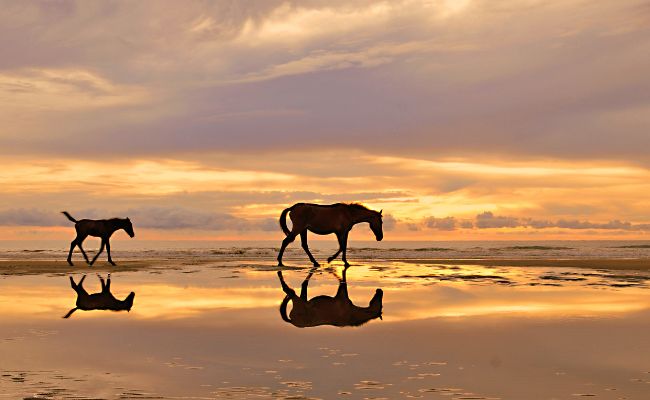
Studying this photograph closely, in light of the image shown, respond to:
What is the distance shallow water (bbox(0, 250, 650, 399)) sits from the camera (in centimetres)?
591

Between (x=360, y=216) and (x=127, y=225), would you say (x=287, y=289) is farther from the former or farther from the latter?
(x=127, y=225)

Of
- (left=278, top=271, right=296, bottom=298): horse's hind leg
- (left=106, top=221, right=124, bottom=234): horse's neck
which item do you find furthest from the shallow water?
(left=106, top=221, right=124, bottom=234): horse's neck

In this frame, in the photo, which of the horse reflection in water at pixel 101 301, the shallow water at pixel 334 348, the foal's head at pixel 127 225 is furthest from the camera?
the foal's head at pixel 127 225

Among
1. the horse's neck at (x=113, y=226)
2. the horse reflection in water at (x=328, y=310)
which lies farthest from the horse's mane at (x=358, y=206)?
the horse reflection in water at (x=328, y=310)

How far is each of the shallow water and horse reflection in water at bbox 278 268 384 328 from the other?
26 centimetres

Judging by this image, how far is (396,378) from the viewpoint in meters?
6.27

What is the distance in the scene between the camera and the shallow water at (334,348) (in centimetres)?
591

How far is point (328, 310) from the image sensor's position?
11.7m

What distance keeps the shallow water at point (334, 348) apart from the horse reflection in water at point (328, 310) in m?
0.26

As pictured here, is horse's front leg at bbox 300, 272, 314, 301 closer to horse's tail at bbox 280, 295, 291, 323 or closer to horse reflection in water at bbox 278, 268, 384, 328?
horse reflection in water at bbox 278, 268, 384, 328

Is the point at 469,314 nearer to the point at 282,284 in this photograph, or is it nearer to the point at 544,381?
the point at 544,381

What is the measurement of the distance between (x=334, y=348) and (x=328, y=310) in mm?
3869

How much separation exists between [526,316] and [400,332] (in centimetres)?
291

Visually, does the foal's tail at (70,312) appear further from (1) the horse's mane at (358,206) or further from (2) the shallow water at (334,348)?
(1) the horse's mane at (358,206)
